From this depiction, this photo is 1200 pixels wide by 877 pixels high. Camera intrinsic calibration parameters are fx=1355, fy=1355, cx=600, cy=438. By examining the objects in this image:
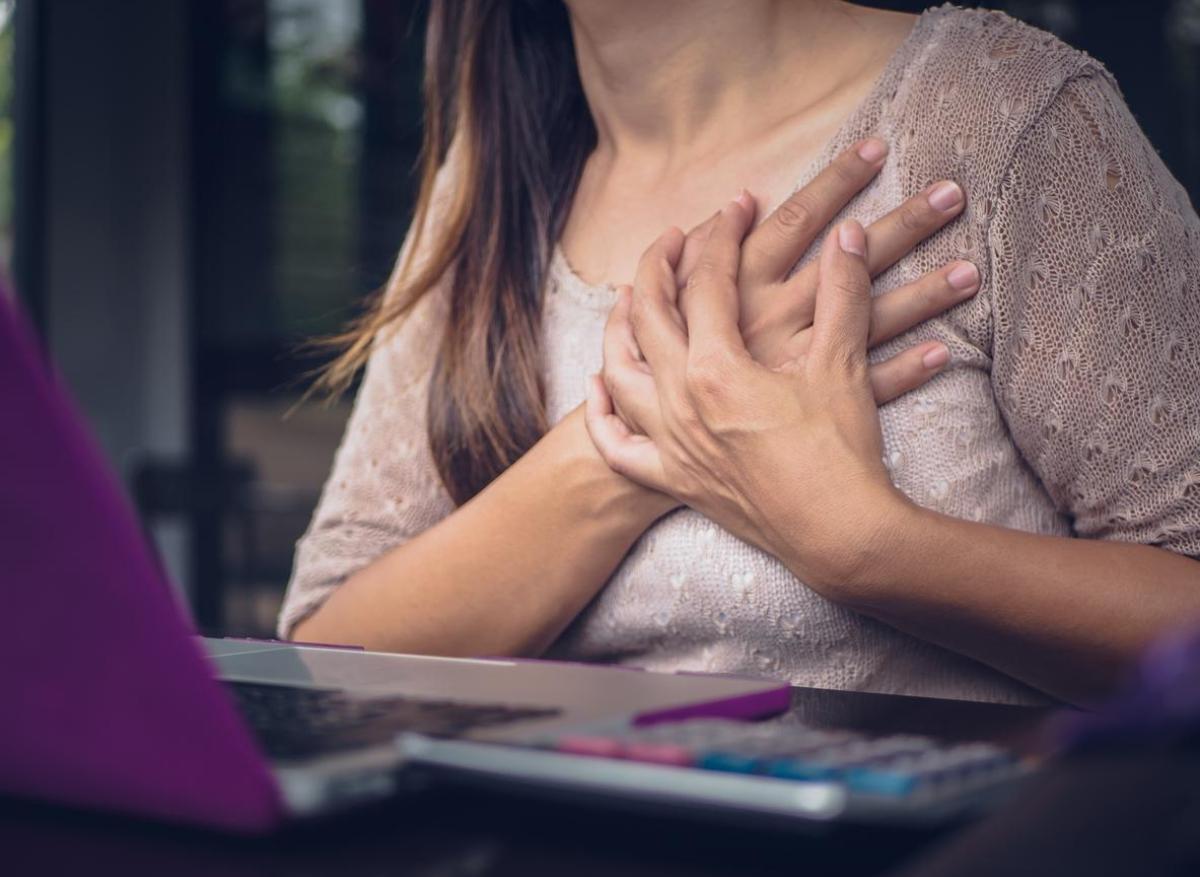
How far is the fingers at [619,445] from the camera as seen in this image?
2.90ft

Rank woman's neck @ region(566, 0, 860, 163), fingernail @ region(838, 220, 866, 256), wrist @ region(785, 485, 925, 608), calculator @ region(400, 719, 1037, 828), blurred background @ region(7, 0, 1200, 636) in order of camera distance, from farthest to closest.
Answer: blurred background @ region(7, 0, 1200, 636) → woman's neck @ region(566, 0, 860, 163) → fingernail @ region(838, 220, 866, 256) → wrist @ region(785, 485, 925, 608) → calculator @ region(400, 719, 1037, 828)

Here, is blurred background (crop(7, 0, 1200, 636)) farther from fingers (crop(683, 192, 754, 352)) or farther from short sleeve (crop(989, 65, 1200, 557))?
short sleeve (crop(989, 65, 1200, 557))

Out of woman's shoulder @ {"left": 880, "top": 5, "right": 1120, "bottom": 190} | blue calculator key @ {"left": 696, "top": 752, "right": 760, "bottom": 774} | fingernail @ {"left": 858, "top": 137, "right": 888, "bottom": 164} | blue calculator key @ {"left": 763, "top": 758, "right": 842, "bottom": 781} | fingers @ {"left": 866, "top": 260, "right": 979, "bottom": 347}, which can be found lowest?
fingers @ {"left": 866, "top": 260, "right": 979, "bottom": 347}

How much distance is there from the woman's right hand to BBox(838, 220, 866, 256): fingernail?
2cm

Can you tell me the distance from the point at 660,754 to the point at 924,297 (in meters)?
0.56

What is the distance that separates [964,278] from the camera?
0.87 m

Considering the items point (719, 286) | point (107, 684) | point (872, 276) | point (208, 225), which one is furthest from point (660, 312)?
point (208, 225)

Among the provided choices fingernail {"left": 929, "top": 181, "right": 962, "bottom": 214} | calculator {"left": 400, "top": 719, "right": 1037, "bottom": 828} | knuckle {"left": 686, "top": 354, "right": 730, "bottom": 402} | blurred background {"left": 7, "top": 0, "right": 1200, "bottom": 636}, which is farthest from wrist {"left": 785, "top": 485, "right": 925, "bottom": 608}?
blurred background {"left": 7, "top": 0, "right": 1200, "bottom": 636}

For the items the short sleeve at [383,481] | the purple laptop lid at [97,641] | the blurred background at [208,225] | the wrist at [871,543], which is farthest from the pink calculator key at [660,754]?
the blurred background at [208,225]

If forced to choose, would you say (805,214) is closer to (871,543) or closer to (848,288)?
(848,288)

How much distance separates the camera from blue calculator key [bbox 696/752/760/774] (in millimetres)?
369

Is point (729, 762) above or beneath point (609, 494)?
above

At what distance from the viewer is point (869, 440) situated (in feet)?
2.64

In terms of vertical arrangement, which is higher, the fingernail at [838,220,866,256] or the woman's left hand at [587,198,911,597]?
the fingernail at [838,220,866,256]
